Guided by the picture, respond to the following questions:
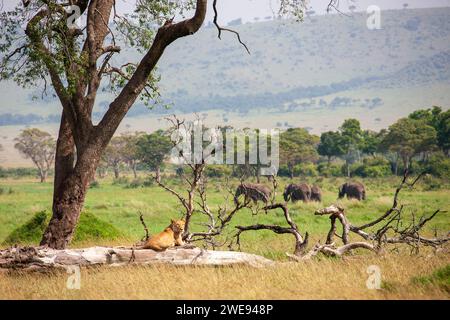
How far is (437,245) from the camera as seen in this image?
14.2m

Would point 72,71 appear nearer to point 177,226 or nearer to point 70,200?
point 70,200

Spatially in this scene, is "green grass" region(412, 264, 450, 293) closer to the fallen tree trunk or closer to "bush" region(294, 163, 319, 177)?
the fallen tree trunk

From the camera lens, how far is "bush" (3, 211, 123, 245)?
62.7 feet

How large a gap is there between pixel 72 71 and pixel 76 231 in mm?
6036

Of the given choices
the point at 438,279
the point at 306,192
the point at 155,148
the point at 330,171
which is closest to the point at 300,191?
the point at 306,192

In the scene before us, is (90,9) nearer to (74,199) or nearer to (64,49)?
(64,49)

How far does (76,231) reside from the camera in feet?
62.4

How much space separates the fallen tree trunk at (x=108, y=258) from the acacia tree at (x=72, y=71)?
1768mm

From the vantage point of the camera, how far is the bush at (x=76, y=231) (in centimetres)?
1911

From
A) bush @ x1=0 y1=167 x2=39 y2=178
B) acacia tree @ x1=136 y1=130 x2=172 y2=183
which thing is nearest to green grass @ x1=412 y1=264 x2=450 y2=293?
acacia tree @ x1=136 y1=130 x2=172 y2=183

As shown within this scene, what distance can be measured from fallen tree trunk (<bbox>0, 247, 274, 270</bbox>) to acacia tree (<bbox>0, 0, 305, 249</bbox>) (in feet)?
5.80
